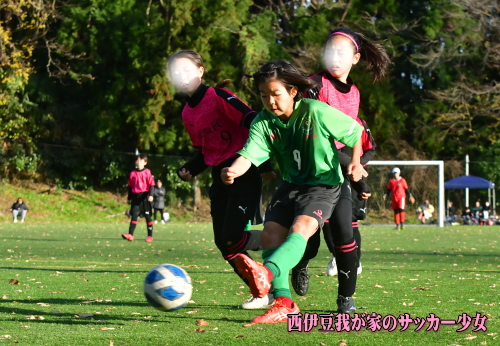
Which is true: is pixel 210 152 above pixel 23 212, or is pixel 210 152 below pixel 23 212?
above

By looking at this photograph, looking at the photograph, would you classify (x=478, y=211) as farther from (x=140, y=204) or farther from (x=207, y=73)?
(x=140, y=204)

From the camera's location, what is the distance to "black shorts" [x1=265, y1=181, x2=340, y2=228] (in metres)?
4.85

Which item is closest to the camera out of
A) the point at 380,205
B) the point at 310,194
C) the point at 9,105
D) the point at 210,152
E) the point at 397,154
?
the point at 310,194

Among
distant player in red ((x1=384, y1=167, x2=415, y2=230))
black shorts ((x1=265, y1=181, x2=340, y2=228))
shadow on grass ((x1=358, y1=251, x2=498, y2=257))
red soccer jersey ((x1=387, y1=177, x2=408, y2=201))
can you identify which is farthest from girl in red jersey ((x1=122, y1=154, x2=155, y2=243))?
black shorts ((x1=265, y1=181, x2=340, y2=228))

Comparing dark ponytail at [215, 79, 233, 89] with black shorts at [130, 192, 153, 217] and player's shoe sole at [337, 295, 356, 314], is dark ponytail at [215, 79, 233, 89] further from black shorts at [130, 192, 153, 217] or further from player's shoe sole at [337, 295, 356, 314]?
black shorts at [130, 192, 153, 217]

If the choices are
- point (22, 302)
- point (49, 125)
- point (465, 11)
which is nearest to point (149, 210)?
point (22, 302)

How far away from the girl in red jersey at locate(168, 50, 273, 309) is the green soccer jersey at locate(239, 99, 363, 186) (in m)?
0.96

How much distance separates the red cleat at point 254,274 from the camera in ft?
13.3

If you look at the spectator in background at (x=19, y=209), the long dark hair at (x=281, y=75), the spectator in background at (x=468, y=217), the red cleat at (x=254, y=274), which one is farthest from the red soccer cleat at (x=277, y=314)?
the spectator in background at (x=468, y=217)

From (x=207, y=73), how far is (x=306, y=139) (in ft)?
101

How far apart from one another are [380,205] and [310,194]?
24995 millimetres

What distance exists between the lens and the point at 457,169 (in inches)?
1390

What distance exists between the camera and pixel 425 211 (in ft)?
100.0

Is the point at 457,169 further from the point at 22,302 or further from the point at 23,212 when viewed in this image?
the point at 22,302
